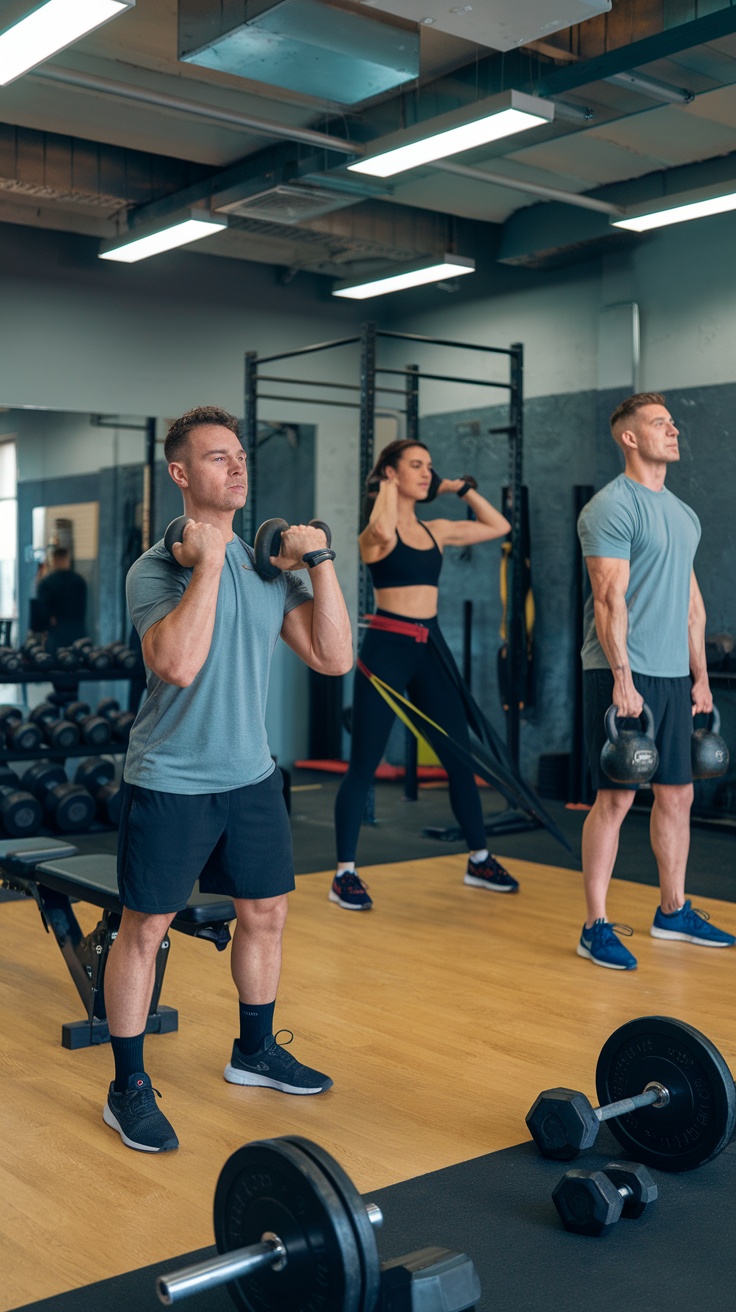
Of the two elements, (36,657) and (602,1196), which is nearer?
(602,1196)

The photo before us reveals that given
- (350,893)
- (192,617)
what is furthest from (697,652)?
(192,617)

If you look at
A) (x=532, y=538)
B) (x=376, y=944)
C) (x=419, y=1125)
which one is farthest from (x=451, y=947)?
(x=532, y=538)

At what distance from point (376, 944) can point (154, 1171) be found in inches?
61.1

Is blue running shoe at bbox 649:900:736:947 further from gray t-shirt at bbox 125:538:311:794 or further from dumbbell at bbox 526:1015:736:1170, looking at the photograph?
gray t-shirt at bbox 125:538:311:794

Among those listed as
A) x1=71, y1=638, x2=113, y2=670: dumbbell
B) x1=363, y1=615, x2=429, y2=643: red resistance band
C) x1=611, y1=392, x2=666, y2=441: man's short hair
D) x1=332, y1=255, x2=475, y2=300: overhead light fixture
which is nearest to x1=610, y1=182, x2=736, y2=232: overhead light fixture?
x1=332, y1=255, x2=475, y2=300: overhead light fixture

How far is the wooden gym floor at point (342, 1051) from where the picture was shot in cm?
197

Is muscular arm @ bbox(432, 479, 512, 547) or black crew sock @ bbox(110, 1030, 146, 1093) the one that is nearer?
black crew sock @ bbox(110, 1030, 146, 1093)

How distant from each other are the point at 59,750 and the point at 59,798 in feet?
0.95

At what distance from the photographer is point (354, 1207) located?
4.65 feet

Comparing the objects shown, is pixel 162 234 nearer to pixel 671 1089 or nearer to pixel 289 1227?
pixel 671 1089

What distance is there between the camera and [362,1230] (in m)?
1.40

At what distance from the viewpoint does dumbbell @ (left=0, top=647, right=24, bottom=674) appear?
536cm

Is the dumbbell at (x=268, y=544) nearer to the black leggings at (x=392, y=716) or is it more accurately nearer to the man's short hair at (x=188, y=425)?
the man's short hair at (x=188, y=425)

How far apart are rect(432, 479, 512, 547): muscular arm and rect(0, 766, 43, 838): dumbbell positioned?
81.5 inches
